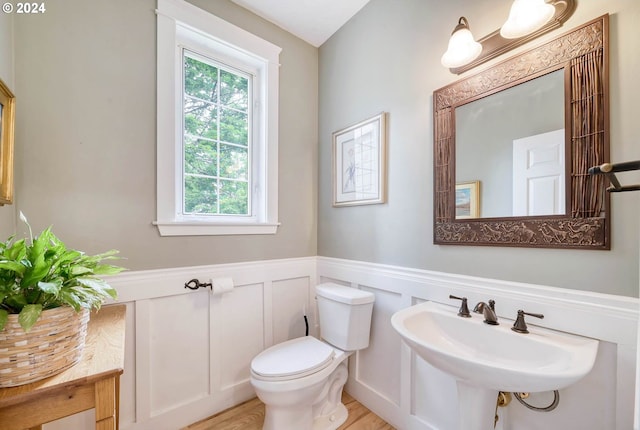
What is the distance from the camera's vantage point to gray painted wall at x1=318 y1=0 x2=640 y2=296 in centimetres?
86

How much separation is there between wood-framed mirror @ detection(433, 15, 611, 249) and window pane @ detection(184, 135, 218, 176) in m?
1.33

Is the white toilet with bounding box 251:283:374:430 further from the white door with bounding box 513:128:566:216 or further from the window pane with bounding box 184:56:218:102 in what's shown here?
the window pane with bounding box 184:56:218:102

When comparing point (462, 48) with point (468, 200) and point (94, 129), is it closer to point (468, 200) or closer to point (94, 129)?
point (468, 200)

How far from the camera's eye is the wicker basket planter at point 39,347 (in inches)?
25.9

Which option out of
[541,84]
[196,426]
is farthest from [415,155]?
[196,426]

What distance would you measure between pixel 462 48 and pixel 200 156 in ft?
4.98

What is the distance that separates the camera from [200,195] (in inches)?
66.5

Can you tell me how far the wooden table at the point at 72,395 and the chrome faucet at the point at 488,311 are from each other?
1.28m

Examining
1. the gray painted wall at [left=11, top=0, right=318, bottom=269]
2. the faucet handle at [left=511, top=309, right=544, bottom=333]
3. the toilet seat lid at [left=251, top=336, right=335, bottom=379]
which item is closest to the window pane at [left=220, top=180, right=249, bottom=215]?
the gray painted wall at [left=11, top=0, right=318, bottom=269]

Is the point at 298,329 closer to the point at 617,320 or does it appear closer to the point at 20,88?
the point at 617,320

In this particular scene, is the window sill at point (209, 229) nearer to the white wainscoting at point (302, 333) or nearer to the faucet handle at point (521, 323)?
the white wainscoting at point (302, 333)

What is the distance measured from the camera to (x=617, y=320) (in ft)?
2.84

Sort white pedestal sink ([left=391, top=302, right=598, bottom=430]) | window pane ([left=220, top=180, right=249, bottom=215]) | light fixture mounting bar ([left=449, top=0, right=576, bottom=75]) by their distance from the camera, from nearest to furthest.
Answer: white pedestal sink ([left=391, top=302, right=598, bottom=430]), light fixture mounting bar ([left=449, top=0, right=576, bottom=75]), window pane ([left=220, top=180, right=249, bottom=215])

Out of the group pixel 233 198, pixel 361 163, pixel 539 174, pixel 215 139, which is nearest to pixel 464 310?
pixel 539 174
